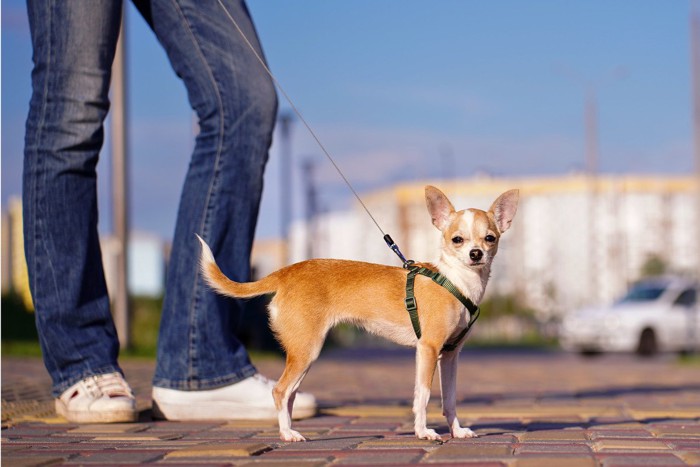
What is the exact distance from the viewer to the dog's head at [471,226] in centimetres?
449

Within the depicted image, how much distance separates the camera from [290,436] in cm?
420

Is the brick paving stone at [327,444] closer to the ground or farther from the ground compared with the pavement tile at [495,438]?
farther from the ground

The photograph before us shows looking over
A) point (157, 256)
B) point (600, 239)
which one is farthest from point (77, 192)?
point (600, 239)

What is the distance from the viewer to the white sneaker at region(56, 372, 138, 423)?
4805 mm

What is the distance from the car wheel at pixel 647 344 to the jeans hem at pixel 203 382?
21314mm

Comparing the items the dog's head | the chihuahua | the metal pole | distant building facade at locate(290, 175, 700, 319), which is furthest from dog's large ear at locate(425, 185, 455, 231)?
distant building facade at locate(290, 175, 700, 319)

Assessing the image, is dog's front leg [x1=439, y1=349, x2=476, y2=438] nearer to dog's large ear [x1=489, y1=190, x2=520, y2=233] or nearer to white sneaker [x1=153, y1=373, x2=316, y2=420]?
dog's large ear [x1=489, y1=190, x2=520, y2=233]

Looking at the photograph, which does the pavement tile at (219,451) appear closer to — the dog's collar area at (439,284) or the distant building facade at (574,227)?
the dog's collar area at (439,284)

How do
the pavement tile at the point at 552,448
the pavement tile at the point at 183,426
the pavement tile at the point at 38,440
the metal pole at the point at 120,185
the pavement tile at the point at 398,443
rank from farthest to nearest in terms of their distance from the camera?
the metal pole at the point at 120,185
the pavement tile at the point at 183,426
the pavement tile at the point at 38,440
the pavement tile at the point at 398,443
the pavement tile at the point at 552,448

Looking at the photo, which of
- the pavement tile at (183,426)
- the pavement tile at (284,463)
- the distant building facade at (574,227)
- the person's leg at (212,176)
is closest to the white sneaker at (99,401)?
the pavement tile at (183,426)

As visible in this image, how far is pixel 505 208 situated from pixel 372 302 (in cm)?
85

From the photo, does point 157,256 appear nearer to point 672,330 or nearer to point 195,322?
point 672,330

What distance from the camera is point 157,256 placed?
5950 centimetres

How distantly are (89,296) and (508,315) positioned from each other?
74.4 metres
